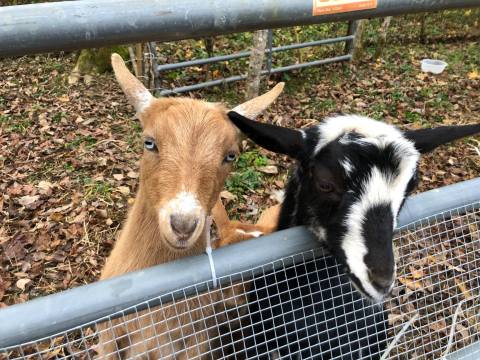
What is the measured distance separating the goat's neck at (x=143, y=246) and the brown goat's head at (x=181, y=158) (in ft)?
0.17

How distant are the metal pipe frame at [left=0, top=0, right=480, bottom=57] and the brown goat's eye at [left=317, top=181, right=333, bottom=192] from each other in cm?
84

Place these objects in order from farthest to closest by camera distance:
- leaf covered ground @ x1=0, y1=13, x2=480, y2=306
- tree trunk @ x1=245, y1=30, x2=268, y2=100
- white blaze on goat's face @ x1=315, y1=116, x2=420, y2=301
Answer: tree trunk @ x1=245, y1=30, x2=268, y2=100 → leaf covered ground @ x1=0, y1=13, x2=480, y2=306 → white blaze on goat's face @ x1=315, y1=116, x2=420, y2=301

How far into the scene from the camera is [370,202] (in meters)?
2.13

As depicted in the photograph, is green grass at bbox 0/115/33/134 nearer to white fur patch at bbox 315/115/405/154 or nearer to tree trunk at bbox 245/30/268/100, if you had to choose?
tree trunk at bbox 245/30/268/100

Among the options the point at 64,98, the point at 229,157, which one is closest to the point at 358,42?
the point at 64,98

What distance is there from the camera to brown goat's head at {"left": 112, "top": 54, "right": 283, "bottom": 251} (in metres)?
2.26

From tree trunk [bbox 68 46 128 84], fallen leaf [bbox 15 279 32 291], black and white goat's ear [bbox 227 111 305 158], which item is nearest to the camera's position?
black and white goat's ear [bbox 227 111 305 158]

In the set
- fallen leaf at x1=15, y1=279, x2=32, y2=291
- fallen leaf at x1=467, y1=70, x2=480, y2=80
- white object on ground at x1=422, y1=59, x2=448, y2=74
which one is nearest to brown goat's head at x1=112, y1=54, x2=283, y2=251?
fallen leaf at x1=15, y1=279, x2=32, y2=291

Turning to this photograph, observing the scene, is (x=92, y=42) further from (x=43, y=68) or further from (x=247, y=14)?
(x=43, y=68)

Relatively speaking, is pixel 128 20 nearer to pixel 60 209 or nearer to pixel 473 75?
pixel 60 209

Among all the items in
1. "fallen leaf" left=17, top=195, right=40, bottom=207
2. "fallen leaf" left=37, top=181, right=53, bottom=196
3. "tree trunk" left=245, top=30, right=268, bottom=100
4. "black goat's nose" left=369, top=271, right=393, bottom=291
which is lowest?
"fallen leaf" left=17, top=195, right=40, bottom=207

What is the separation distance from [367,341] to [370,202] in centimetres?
97

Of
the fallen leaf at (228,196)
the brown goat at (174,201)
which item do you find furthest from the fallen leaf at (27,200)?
the brown goat at (174,201)

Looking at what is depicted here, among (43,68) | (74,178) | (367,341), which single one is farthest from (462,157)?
(43,68)
